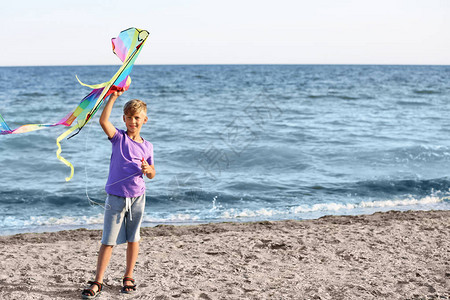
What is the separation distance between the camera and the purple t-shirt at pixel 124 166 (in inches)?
134

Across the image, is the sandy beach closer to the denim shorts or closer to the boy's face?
the denim shorts

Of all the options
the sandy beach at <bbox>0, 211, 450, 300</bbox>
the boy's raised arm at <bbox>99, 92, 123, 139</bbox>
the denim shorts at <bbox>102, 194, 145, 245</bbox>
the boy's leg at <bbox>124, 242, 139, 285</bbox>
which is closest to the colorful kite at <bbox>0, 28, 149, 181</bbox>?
the boy's raised arm at <bbox>99, 92, 123, 139</bbox>

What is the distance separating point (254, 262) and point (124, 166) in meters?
1.72

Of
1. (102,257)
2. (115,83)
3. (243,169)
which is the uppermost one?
(115,83)

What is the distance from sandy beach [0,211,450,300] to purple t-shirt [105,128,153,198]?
0.84 metres

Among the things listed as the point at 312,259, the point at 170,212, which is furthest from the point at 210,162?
the point at 312,259

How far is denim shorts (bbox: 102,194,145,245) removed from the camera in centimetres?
345

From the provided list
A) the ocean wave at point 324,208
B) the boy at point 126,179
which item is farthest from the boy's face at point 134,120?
the ocean wave at point 324,208

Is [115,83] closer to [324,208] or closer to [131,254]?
[131,254]

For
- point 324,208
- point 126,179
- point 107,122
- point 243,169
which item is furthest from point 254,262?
point 243,169

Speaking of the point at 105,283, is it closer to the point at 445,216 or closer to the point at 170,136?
the point at 445,216

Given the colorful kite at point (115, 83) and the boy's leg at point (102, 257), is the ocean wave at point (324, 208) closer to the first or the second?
the boy's leg at point (102, 257)

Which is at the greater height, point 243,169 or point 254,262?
point 254,262

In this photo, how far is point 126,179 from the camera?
343 centimetres
